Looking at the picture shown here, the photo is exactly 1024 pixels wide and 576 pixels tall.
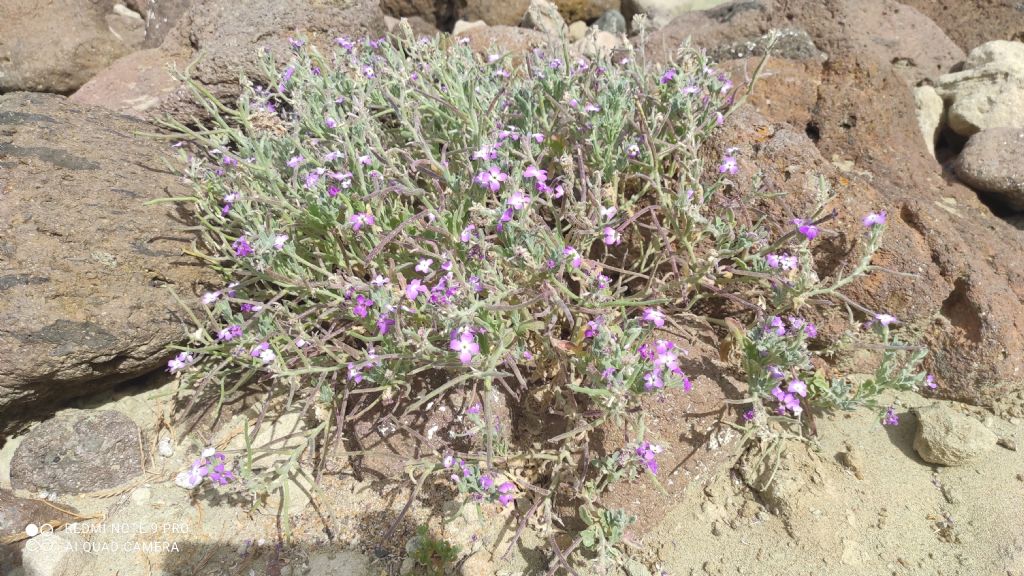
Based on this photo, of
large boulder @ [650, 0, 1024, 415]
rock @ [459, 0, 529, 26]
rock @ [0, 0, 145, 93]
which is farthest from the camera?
rock @ [459, 0, 529, 26]

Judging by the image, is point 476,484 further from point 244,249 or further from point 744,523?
point 244,249

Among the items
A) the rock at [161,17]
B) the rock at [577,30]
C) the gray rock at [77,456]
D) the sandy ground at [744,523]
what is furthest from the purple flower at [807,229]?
the rock at [161,17]

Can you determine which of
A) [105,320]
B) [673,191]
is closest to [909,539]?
[673,191]

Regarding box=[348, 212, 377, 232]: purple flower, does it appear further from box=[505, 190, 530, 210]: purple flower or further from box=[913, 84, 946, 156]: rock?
box=[913, 84, 946, 156]: rock

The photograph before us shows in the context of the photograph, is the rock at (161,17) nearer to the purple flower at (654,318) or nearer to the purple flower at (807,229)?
the purple flower at (654,318)

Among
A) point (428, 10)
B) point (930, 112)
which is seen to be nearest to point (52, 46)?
point (428, 10)

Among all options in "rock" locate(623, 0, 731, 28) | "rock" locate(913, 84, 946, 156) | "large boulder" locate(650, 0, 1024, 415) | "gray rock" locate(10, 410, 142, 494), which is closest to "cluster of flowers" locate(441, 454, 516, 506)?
"gray rock" locate(10, 410, 142, 494)
